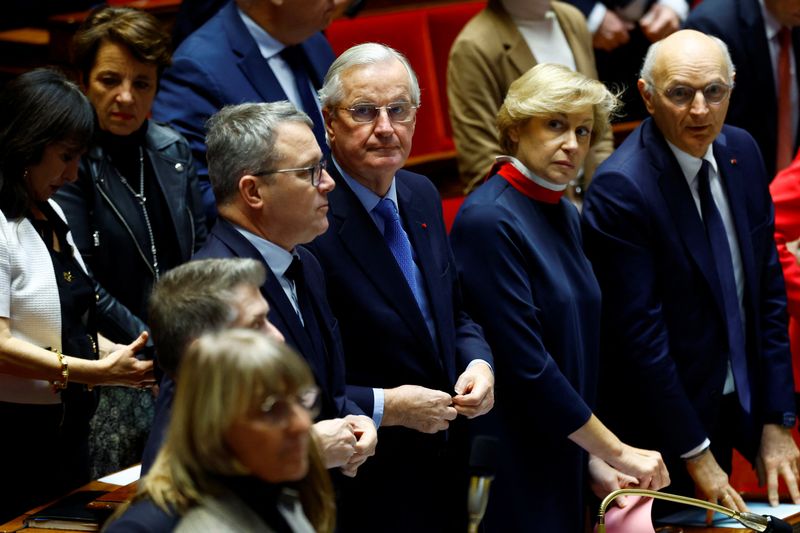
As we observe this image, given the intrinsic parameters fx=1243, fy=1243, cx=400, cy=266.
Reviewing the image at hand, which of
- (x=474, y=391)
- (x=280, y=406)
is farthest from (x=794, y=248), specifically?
(x=280, y=406)

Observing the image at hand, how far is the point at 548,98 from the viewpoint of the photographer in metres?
2.79

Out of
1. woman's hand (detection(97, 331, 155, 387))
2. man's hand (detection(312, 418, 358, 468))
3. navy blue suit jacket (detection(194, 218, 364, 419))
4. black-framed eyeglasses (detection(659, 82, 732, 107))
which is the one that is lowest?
man's hand (detection(312, 418, 358, 468))

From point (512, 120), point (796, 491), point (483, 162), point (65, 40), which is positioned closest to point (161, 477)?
point (512, 120)

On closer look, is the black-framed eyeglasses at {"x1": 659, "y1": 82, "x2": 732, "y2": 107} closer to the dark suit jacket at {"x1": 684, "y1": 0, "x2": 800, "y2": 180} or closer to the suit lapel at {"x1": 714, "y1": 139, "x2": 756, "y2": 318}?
the suit lapel at {"x1": 714, "y1": 139, "x2": 756, "y2": 318}

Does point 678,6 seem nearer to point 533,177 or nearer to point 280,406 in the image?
point 533,177

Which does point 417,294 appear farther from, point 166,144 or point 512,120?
point 166,144

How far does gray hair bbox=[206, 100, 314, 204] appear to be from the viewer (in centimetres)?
220

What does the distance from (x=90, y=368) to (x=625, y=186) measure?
1.30m

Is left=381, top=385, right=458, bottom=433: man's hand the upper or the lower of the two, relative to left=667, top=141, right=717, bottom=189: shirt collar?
lower

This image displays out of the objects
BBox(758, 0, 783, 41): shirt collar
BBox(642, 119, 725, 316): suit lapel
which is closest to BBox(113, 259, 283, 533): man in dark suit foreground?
BBox(642, 119, 725, 316): suit lapel

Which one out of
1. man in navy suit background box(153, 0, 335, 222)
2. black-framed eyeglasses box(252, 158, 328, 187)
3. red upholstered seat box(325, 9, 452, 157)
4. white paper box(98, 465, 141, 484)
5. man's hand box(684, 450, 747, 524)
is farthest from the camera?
red upholstered seat box(325, 9, 452, 157)

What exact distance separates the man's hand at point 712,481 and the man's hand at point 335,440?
1123 millimetres

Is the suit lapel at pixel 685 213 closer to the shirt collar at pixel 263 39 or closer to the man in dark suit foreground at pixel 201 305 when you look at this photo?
the shirt collar at pixel 263 39

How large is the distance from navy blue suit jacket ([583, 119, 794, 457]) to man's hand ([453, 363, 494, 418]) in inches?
21.8
